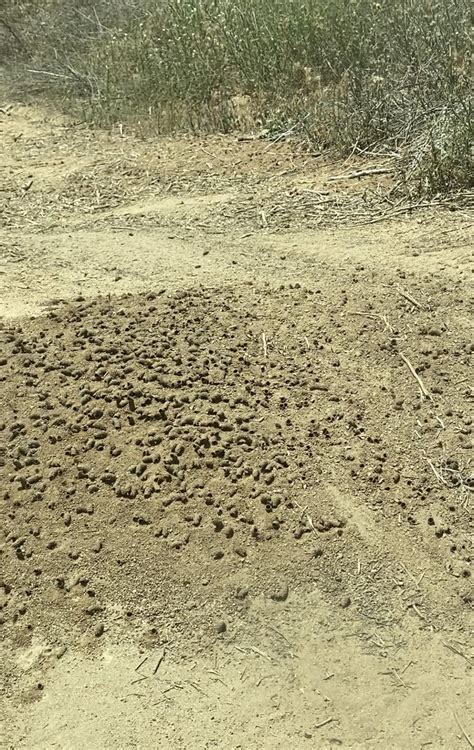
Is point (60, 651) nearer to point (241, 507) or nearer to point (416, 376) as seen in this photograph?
point (241, 507)

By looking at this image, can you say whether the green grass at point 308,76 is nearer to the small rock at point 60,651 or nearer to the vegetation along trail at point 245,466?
the vegetation along trail at point 245,466

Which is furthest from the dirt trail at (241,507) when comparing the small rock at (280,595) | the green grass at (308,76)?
the green grass at (308,76)

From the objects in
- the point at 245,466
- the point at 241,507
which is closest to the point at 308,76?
the point at 245,466

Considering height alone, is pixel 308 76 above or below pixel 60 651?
above

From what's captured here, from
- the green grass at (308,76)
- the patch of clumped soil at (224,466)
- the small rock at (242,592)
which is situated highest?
the green grass at (308,76)

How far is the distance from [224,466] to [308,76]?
4732mm

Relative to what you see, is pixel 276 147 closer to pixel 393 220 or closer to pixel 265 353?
pixel 393 220

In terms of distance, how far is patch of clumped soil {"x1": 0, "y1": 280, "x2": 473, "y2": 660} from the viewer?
2805 mm

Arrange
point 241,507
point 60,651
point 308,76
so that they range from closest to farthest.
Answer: point 60,651 → point 241,507 → point 308,76

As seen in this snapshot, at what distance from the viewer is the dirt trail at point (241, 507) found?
99.5 inches

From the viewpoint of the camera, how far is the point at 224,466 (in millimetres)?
3094

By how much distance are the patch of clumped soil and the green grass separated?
2.16m

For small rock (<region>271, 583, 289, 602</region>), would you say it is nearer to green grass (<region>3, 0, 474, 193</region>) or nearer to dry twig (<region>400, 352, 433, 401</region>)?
dry twig (<region>400, 352, 433, 401</region>)

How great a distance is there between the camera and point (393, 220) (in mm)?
5102
